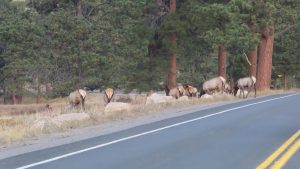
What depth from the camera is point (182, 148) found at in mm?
13469

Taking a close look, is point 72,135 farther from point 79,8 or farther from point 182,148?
point 79,8

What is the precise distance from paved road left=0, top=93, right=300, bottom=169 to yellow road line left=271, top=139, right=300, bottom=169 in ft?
0.06

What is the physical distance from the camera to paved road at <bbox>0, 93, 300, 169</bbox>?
11.3 metres

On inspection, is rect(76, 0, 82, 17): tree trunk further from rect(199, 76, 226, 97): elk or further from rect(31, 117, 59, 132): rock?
rect(31, 117, 59, 132): rock

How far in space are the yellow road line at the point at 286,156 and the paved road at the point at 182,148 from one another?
2 cm

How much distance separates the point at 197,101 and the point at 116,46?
16.5 m

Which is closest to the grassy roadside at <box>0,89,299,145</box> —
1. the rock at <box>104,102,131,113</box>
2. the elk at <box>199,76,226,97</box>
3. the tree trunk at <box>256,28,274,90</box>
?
the rock at <box>104,102,131,113</box>

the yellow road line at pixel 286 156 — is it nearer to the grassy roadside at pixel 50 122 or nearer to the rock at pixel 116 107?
the grassy roadside at pixel 50 122

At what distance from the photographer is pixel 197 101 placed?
31.8 m

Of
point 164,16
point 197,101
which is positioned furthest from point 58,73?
point 197,101

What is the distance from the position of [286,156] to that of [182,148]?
2410 mm

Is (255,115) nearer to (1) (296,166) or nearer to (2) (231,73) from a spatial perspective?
(1) (296,166)

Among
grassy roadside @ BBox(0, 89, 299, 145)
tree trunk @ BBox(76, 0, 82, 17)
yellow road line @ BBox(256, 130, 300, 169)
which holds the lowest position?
grassy roadside @ BBox(0, 89, 299, 145)

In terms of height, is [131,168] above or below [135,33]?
below
